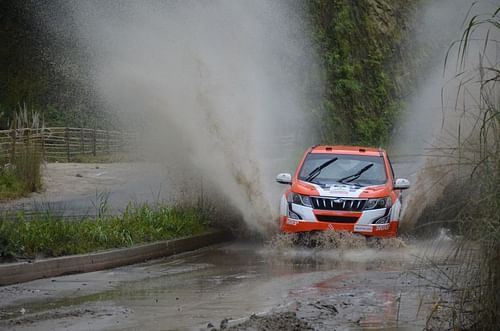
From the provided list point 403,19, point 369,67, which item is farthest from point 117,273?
point 403,19

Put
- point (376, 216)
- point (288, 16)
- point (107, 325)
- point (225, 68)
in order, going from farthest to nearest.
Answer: point (288, 16), point (225, 68), point (376, 216), point (107, 325)

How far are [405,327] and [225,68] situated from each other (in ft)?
49.0

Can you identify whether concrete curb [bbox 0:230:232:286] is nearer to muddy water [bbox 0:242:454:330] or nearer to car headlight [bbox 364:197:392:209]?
muddy water [bbox 0:242:454:330]

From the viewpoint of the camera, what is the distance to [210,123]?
825 inches

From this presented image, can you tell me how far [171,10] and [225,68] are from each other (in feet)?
10.5

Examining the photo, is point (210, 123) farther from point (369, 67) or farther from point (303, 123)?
point (369, 67)

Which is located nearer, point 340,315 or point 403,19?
point 340,315

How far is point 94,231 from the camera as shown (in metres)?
14.7

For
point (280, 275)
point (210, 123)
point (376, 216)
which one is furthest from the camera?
point (210, 123)

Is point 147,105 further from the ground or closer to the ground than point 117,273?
further from the ground

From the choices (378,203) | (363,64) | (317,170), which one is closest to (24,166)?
(317,170)

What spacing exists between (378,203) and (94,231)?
5060 millimetres

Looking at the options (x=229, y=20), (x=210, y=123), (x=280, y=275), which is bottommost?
(x=280, y=275)

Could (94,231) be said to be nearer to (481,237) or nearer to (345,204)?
(345,204)
